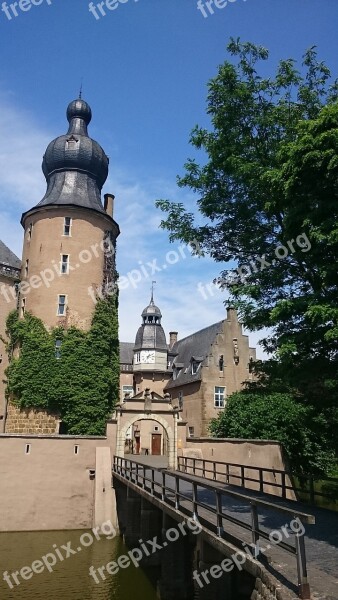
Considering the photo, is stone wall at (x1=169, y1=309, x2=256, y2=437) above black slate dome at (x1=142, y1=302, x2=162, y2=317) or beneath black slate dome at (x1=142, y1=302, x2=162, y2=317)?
beneath

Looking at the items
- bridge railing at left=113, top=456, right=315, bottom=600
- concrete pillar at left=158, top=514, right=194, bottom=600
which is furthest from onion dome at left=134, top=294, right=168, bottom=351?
concrete pillar at left=158, top=514, right=194, bottom=600

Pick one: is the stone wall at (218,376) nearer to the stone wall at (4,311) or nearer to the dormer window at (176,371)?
the dormer window at (176,371)

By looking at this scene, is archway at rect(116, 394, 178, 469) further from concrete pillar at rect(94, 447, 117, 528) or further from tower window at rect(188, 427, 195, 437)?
tower window at rect(188, 427, 195, 437)

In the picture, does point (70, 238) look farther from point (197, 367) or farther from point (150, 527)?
point (150, 527)

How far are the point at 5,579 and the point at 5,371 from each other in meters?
15.7

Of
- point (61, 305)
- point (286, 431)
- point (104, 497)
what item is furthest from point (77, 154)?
point (286, 431)

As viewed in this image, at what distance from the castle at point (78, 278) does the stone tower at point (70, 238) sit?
61mm

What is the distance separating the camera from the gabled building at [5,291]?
29.0m

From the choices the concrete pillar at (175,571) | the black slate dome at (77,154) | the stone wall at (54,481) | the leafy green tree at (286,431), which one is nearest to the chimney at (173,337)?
the black slate dome at (77,154)

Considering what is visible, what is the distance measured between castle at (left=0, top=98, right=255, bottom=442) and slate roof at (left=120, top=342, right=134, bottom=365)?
10254mm

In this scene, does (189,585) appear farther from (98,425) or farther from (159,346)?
(159,346)

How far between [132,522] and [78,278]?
15289 millimetres

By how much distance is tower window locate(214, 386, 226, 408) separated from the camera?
33831 mm

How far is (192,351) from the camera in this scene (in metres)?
39.4
